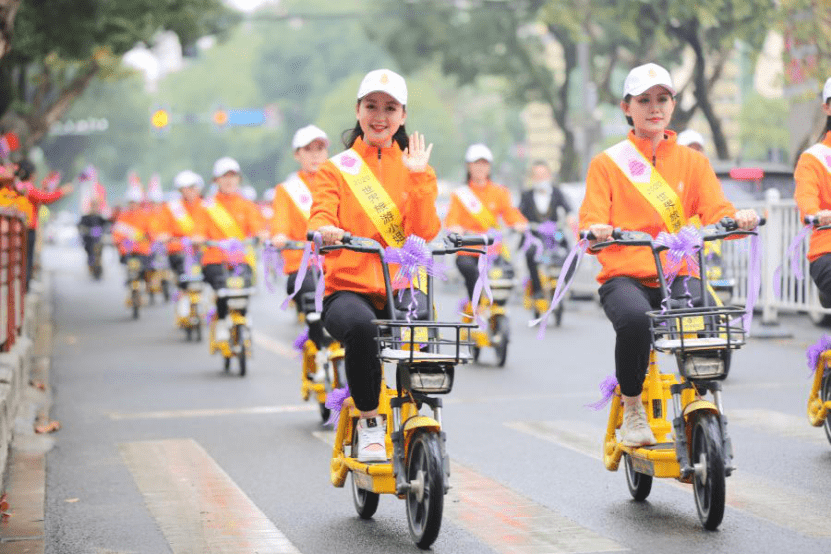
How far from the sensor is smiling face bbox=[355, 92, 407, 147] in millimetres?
6934

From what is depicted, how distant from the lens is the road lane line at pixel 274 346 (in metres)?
16.4

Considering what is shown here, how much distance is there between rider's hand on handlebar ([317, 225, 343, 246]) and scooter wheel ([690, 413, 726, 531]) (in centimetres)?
166

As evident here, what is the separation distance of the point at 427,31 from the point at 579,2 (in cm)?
1019

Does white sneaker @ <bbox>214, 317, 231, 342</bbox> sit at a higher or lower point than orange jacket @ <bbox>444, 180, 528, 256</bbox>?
lower

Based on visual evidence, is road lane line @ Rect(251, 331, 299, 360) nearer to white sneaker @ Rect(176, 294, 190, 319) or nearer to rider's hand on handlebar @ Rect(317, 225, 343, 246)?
white sneaker @ Rect(176, 294, 190, 319)

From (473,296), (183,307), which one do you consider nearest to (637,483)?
(473,296)

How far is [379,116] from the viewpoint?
274 inches

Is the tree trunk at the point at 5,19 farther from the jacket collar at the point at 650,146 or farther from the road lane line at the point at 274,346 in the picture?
the road lane line at the point at 274,346

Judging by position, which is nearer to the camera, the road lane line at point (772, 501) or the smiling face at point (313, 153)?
the road lane line at point (772, 501)

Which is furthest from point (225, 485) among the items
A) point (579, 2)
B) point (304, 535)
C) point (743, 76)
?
point (743, 76)

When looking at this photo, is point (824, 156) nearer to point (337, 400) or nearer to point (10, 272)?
point (337, 400)

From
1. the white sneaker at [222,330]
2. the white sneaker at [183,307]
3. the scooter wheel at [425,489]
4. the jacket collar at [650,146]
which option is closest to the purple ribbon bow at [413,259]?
the scooter wheel at [425,489]

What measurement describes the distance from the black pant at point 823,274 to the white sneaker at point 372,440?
267 centimetres

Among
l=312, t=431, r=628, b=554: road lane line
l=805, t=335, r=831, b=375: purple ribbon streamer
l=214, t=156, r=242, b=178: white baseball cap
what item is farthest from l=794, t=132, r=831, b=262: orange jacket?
l=214, t=156, r=242, b=178: white baseball cap
